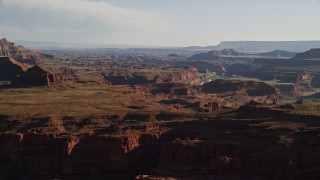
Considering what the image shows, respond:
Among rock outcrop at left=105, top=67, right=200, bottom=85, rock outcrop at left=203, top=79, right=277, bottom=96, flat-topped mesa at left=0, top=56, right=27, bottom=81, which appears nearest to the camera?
flat-topped mesa at left=0, top=56, right=27, bottom=81

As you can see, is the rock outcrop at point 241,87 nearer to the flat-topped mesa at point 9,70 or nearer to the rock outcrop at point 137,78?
the rock outcrop at point 137,78

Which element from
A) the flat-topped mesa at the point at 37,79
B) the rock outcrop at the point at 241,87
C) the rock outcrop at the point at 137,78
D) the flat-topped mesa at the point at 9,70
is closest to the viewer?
the flat-topped mesa at the point at 37,79

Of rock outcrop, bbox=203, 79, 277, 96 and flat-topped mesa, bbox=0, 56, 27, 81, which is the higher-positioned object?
flat-topped mesa, bbox=0, 56, 27, 81

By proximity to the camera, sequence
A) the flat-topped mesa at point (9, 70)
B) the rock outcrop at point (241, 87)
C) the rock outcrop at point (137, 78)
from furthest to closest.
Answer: the rock outcrop at point (137, 78)
the rock outcrop at point (241, 87)
the flat-topped mesa at point (9, 70)

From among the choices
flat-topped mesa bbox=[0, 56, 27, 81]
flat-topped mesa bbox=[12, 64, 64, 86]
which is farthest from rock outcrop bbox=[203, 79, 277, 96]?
flat-topped mesa bbox=[0, 56, 27, 81]

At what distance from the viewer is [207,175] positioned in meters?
53.8

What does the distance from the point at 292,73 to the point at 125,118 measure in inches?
5168

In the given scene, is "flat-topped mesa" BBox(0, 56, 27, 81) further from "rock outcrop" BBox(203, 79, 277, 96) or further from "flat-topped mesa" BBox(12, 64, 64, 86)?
"rock outcrop" BBox(203, 79, 277, 96)

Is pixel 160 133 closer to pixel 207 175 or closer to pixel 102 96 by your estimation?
pixel 207 175

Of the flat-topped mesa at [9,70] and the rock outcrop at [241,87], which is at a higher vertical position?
the flat-topped mesa at [9,70]

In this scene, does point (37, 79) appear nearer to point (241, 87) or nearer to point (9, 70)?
point (9, 70)

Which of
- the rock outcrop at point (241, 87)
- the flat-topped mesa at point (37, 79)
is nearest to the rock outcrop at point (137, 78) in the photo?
the rock outcrop at point (241, 87)

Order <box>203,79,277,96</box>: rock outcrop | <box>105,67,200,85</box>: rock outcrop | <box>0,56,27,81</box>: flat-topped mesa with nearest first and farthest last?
<box>0,56,27,81</box>: flat-topped mesa, <box>203,79,277,96</box>: rock outcrop, <box>105,67,200,85</box>: rock outcrop

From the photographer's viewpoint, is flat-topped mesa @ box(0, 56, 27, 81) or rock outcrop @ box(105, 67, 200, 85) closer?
flat-topped mesa @ box(0, 56, 27, 81)
